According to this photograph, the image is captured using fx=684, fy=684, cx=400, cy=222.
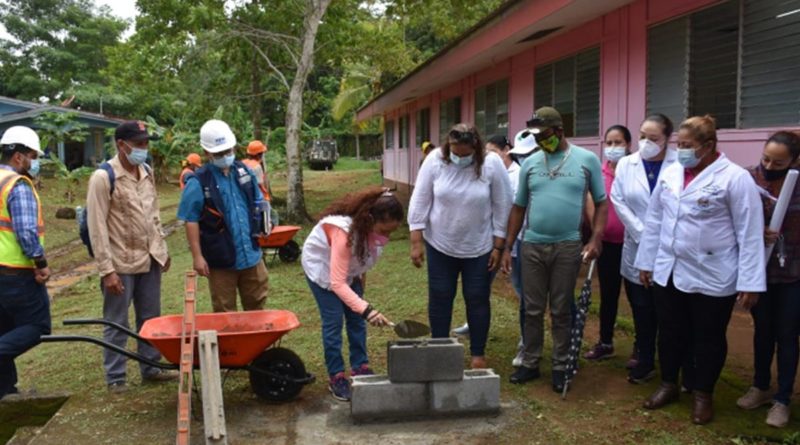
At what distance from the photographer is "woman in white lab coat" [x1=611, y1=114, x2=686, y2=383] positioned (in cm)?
452

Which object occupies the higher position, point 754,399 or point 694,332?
point 694,332

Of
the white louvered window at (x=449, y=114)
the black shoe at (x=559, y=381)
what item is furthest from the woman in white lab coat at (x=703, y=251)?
the white louvered window at (x=449, y=114)

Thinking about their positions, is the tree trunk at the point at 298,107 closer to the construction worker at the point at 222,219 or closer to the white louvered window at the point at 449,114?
the white louvered window at the point at 449,114

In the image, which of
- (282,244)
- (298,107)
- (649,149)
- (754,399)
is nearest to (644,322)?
(754,399)

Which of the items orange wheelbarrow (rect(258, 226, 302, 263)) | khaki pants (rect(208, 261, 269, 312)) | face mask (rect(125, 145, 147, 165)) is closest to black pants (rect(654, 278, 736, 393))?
khaki pants (rect(208, 261, 269, 312))

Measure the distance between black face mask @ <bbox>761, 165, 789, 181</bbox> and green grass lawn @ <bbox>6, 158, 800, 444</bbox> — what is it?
1425mm

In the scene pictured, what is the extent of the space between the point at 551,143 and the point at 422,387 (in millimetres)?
1789

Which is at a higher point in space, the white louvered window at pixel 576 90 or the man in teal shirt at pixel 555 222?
the white louvered window at pixel 576 90

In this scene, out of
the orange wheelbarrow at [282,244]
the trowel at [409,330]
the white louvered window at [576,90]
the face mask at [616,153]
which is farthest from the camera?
the orange wheelbarrow at [282,244]

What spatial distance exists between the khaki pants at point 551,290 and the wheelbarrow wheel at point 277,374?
1.60 m

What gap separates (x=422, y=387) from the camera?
13.8 feet

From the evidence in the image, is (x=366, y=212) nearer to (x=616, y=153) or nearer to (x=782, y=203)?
(x=616, y=153)

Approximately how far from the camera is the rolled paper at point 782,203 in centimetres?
380

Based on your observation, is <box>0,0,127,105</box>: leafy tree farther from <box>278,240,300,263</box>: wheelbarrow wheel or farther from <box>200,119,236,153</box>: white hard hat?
<box>200,119,236,153</box>: white hard hat
